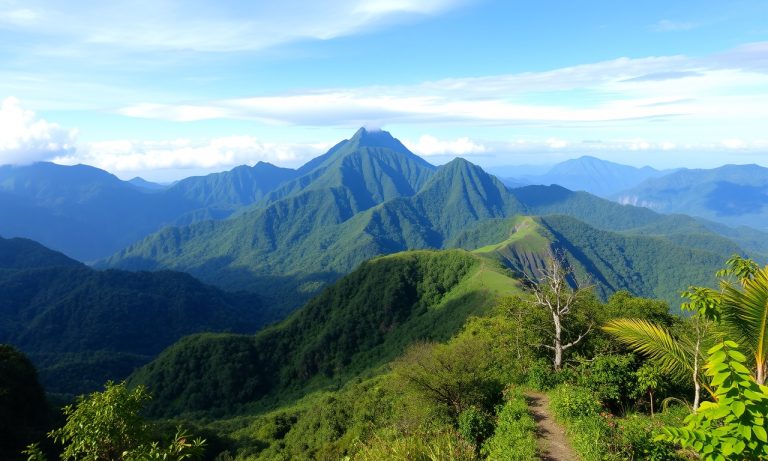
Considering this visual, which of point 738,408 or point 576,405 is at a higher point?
point 738,408

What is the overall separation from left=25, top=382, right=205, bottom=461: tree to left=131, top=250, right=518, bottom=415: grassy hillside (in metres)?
108

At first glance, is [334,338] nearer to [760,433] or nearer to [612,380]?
[612,380]

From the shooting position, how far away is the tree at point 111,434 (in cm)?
1113

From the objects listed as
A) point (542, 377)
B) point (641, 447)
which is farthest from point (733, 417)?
point (542, 377)

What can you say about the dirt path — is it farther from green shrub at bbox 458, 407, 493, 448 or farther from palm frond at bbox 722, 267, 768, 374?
palm frond at bbox 722, 267, 768, 374

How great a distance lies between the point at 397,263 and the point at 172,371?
84.6 metres

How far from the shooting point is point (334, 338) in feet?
463

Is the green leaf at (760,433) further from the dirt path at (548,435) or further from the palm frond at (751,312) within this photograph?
the dirt path at (548,435)

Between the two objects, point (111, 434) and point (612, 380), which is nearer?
point (111, 434)

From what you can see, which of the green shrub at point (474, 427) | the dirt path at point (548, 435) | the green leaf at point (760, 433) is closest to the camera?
the green leaf at point (760, 433)

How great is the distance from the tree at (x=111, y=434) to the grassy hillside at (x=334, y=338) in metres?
108

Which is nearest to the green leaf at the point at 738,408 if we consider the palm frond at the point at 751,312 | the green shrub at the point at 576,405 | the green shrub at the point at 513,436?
the palm frond at the point at 751,312

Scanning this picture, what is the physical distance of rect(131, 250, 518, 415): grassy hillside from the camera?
12506 cm

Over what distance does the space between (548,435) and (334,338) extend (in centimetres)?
12691
